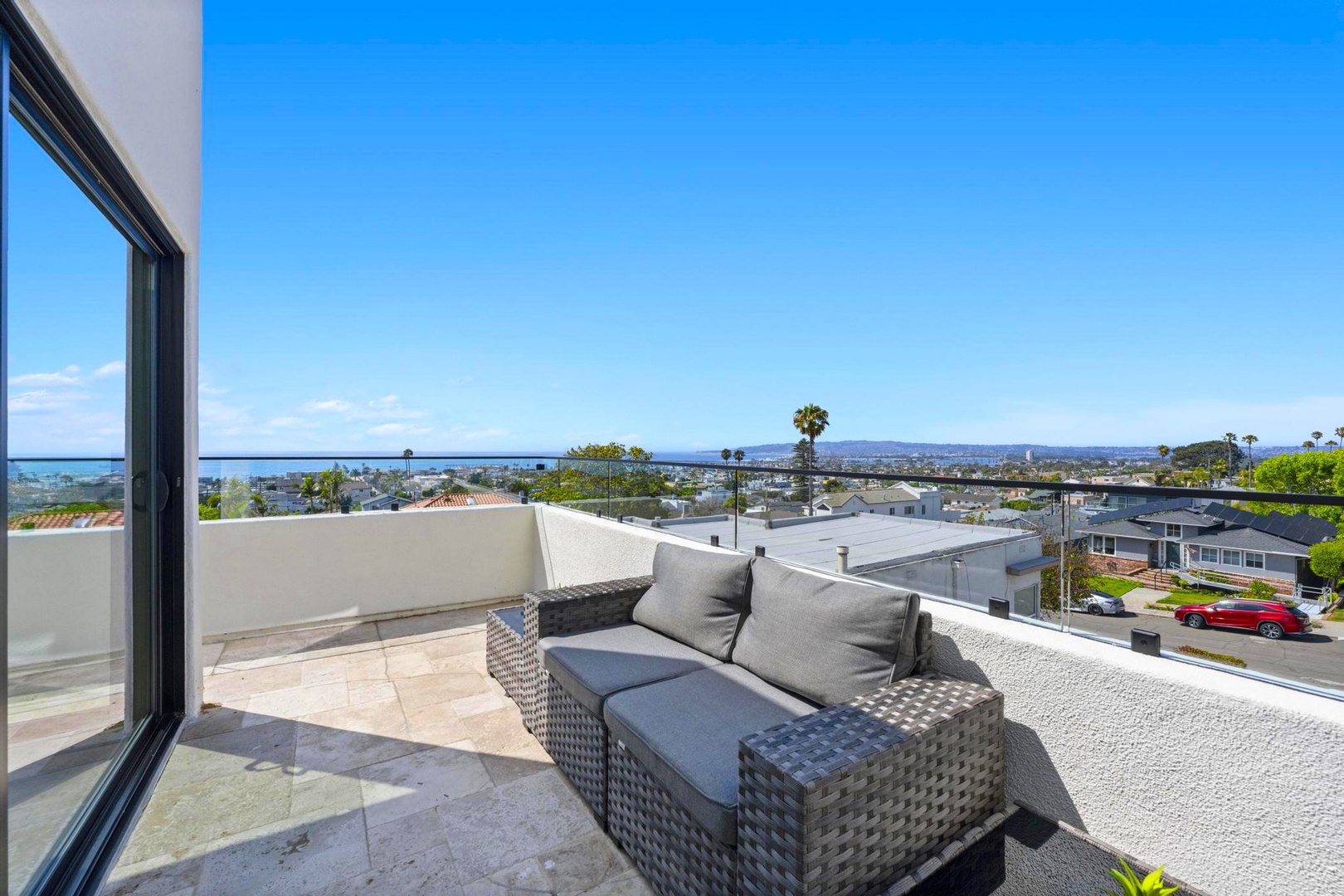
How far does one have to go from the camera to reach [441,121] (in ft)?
25.0

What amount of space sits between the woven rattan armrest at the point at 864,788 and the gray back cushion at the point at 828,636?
0.15 m

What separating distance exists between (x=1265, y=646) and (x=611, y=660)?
6.44 feet

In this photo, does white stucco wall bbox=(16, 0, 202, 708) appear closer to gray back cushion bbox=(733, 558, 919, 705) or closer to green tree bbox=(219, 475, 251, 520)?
green tree bbox=(219, 475, 251, 520)

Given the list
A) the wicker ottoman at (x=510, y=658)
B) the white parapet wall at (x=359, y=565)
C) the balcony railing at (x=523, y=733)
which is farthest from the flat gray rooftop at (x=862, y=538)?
the white parapet wall at (x=359, y=565)

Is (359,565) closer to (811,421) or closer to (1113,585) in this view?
(1113,585)

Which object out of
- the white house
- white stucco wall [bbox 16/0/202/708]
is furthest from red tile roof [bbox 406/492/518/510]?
the white house

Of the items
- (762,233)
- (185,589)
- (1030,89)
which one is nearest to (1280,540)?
(185,589)

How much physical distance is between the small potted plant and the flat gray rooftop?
2.88 ft

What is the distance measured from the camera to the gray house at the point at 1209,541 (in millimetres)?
1321

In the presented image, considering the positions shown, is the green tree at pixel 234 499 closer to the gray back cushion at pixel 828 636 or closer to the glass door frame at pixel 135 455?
the glass door frame at pixel 135 455

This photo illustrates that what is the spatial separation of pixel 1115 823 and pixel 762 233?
54.6 feet

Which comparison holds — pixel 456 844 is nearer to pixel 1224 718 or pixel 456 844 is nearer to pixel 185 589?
pixel 185 589

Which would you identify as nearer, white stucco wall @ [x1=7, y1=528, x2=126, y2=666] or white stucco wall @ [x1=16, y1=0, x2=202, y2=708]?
white stucco wall @ [x1=7, y1=528, x2=126, y2=666]

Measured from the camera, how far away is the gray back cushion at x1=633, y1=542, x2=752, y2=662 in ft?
8.03
